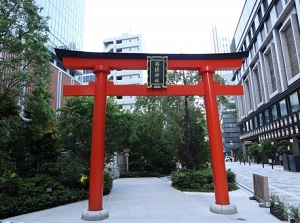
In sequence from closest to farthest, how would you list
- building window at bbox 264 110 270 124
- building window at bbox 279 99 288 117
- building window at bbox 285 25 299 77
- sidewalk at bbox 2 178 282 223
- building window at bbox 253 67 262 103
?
1. sidewalk at bbox 2 178 282 223
2. building window at bbox 285 25 299 77
3. building window at bbox 279 99 288 117
4. building window at bbox 264 110 270 124
5. building window at bbox 253 67 262 103

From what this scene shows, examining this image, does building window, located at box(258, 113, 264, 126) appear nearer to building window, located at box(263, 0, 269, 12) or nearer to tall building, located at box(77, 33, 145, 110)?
building window, located at box(263, 0, 269, 12)

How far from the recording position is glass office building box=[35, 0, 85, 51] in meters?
37.7

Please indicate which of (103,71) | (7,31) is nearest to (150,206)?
(103,71)

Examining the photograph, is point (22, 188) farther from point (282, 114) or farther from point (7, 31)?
point (282, 114)

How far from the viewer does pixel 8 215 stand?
9.13m

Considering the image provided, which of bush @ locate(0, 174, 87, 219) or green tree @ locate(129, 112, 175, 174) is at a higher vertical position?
green tree @ locate(129, 112, 175, 174)

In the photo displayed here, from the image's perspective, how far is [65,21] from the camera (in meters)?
44.1

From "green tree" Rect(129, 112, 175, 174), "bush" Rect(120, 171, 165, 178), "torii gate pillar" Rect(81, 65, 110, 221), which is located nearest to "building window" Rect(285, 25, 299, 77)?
"green tree" Rect(129, 112, 175, 174)

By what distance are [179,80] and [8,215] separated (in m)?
12.2

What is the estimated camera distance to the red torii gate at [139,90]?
8.64 m

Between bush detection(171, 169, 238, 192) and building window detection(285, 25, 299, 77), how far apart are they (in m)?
20.5

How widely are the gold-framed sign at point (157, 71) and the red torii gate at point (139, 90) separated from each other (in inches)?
9.2

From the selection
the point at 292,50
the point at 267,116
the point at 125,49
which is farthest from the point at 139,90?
the point at 125,49

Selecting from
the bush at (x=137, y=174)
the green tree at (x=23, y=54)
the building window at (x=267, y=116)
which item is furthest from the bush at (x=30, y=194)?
the building window at (x=267, y=116)
